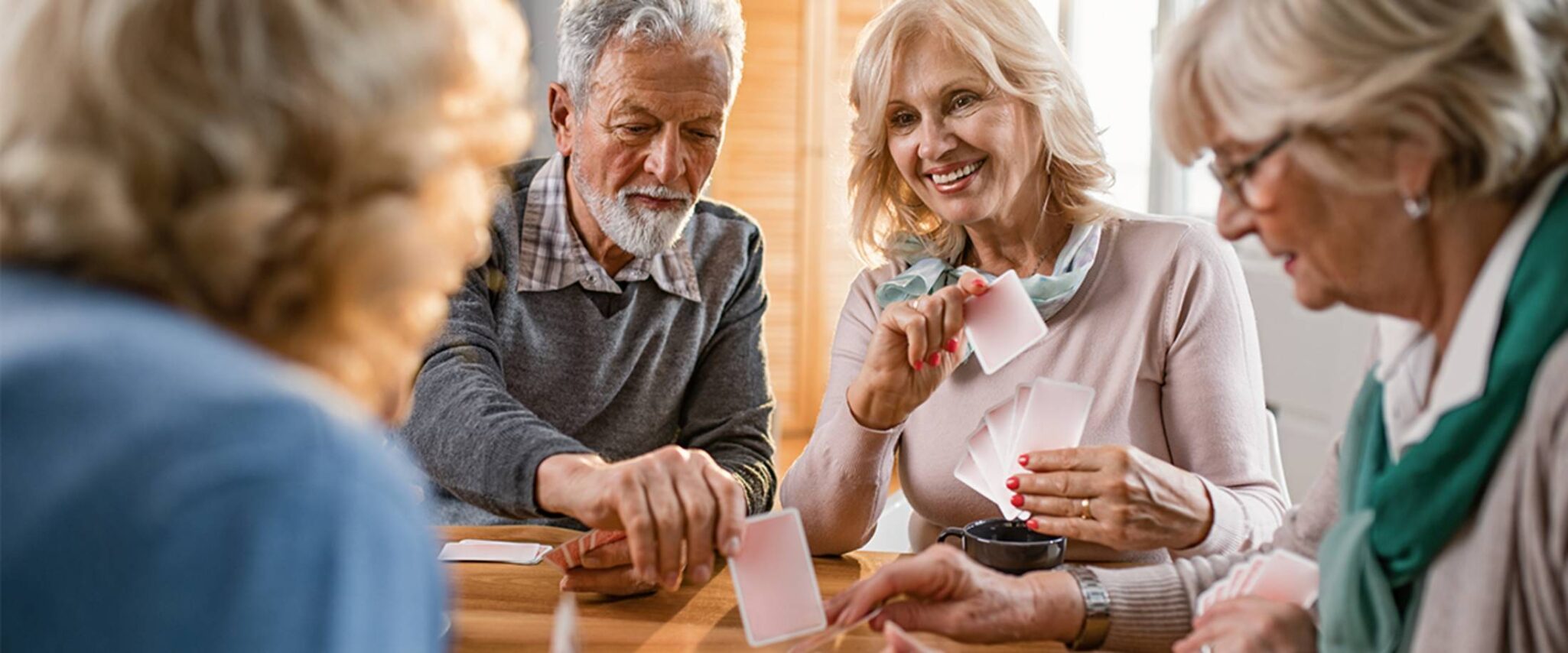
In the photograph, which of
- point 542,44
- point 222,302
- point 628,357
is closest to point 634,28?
point 628,357

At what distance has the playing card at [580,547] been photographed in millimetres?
1721

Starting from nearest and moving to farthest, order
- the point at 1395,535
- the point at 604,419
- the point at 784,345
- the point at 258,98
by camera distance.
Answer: the point at 258,98 → the point at 1395,535 → the point at 604,419 → the point at 784,345

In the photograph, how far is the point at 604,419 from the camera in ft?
7.97

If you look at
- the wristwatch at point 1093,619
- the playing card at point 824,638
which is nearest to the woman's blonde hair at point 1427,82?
the wristwatch at point 1093,619

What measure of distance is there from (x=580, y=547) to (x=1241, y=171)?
989 mm

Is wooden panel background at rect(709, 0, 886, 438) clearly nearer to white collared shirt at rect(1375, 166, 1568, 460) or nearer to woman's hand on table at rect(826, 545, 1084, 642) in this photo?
woman's hand on table at rect(826, 545, 1084, 642)

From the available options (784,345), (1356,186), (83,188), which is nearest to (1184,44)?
(1356,186)

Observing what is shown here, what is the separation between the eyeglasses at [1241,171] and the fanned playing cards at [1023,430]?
581 mm

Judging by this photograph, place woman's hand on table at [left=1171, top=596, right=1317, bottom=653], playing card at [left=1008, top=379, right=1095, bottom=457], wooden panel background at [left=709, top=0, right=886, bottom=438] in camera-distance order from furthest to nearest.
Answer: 1. wooden panel background at [left=709, top=0, right=886, bottom=438]
2. playing card at [left=1008, top=379, right=1095, bottom=457]
3. woman's hand on table at [left=1171, top=596, right=1317, bottom=653]

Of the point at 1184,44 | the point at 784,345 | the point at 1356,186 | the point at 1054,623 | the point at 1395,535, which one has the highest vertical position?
the point at 1184,44

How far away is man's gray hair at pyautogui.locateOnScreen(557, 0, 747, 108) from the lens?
2297 millimetres

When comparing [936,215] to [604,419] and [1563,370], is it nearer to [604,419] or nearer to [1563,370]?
[604,419]

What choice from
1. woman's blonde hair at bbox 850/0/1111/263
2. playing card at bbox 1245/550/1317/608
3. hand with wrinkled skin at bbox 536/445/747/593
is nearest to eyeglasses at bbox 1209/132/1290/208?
playing card at bbox 1245/550/1317/608

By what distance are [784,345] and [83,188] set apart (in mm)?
6114
